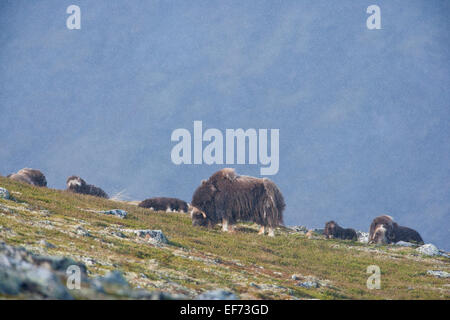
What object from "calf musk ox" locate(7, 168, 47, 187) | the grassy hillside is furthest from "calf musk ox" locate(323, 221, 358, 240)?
"calf musk ox" locate(7, 168, 47, 187)

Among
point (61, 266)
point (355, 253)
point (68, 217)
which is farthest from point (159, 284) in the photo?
point (355, 253)

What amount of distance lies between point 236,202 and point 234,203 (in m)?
0.15

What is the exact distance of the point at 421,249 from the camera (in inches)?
1722

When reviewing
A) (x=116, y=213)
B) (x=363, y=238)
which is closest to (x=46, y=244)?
(x=116, y=213)

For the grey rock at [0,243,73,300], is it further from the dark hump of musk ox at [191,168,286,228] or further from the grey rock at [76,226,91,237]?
the dark hump of musk ox at [191,168,286,228]

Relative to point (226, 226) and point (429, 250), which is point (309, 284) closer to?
point (226, 226)

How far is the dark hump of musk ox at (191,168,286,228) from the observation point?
4119cm

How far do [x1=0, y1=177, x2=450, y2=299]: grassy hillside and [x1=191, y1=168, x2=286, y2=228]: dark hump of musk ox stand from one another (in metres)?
1.32

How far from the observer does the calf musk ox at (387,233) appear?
A: 48.5 metres

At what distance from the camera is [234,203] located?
41188mm

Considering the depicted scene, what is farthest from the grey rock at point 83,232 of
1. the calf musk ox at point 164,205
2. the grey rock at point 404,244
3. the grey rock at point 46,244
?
the grey rock at point 404,244

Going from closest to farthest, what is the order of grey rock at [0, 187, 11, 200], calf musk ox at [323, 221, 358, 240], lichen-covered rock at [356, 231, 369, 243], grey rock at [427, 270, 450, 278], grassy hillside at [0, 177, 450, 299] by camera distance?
grassy hillside at [0, 177, 450, 299] < grey rock at [0, 187, 11, 200] < grey rock at [427, 270, 450, 278] < calf musk ox at [323, 221, 358, 240] < lichen-covered rock at [356, 231, 369, 243]

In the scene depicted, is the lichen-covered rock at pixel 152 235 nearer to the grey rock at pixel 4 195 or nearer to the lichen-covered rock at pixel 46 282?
the grey rock at pixel 4 195
